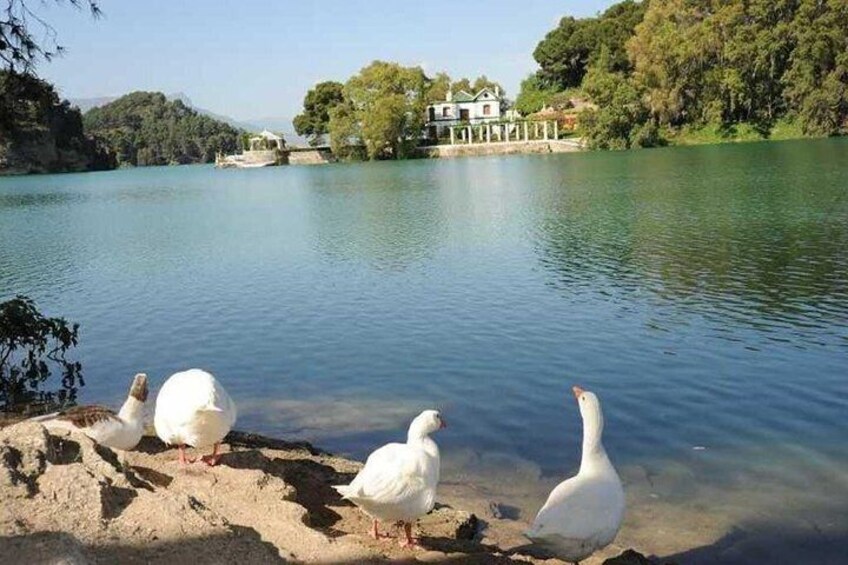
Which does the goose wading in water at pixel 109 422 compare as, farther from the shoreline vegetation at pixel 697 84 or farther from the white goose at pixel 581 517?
the shoreline vegetation at pixel 697 84

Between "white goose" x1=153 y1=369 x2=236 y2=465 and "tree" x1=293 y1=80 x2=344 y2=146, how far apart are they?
163064mm

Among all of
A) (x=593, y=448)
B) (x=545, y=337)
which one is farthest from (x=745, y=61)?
(x=593, y=448)

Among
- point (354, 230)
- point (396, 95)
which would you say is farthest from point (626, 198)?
point (396, 95)

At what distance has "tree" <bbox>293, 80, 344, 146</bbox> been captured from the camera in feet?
554

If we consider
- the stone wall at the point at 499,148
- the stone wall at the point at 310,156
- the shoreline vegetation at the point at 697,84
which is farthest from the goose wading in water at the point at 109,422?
the stone wall at the point at 310,156

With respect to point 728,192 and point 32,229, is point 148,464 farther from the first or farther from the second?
point 32,229

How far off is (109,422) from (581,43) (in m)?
154

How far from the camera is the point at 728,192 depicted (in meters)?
46.4

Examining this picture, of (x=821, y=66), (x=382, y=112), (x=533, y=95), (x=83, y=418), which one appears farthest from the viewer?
(x=533, y=95)

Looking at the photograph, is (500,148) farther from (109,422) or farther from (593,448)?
(593,448)

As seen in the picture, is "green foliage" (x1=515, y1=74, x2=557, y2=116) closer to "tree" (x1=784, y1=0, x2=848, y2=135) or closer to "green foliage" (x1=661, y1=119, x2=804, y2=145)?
"green foliage" (x1=661, y1=119, x2=804, y2=145)

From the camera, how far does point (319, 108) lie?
170m

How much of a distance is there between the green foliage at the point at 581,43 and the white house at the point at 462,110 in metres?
11.0

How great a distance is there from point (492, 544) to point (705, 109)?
116m
